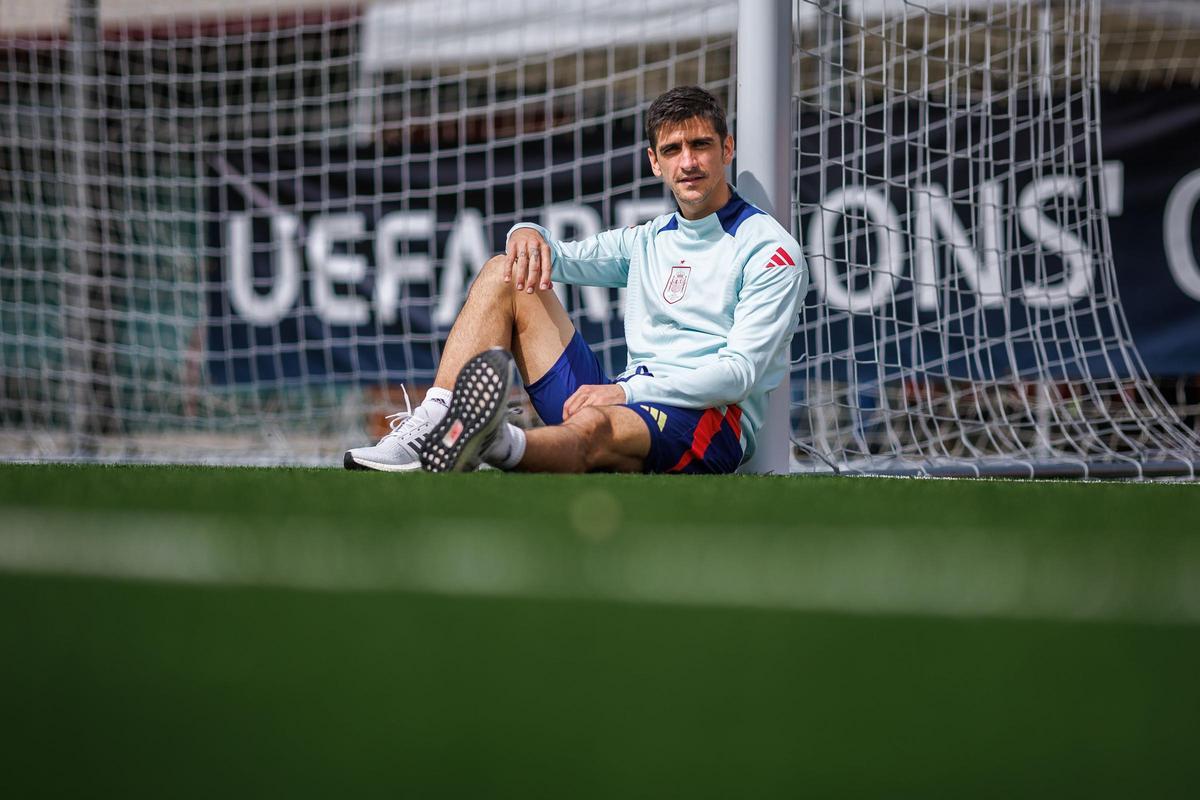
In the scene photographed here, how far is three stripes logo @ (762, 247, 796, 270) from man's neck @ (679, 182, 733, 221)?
0.21 metres

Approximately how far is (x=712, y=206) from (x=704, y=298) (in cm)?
20

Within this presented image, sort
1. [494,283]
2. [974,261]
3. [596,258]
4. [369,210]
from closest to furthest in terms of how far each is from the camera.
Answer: [494,283] → [596,258] → [974,261] → [369,210]

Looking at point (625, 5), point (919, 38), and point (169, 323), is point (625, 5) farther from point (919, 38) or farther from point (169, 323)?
point (169, 323)

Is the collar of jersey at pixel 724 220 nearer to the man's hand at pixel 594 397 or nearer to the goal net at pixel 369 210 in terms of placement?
the man's hand at pixel 594 397

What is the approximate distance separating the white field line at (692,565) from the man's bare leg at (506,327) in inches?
43.4

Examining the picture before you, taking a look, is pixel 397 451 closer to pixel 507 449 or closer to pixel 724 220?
pixel 507 449

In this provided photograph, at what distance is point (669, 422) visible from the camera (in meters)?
2.10

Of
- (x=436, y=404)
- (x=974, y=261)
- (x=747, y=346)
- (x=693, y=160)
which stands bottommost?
(x=436, y=404)

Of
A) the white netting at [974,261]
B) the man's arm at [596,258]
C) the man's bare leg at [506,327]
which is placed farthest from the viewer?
the white netting at [974,261]

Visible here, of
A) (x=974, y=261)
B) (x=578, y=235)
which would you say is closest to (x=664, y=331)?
(x=974, y=261)

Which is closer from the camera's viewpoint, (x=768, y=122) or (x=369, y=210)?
(x=768, y=122)

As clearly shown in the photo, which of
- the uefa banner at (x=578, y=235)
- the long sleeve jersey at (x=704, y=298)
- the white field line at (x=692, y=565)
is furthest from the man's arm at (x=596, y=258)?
the white field line at (x=692, y=565)

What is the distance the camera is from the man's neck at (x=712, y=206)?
7.52 ft

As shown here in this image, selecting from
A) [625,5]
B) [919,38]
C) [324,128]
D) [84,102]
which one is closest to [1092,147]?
[919,38]
